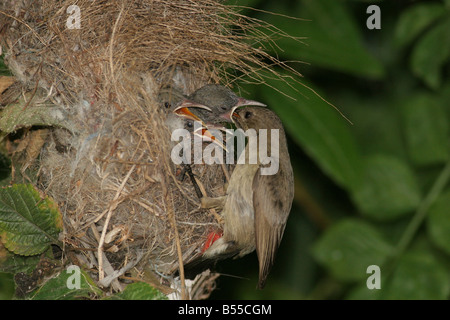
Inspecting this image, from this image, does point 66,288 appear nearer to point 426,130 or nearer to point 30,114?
point 30,114

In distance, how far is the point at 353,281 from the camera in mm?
4195

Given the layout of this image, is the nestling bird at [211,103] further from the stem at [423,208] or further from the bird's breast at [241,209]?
the stem at [423,208]

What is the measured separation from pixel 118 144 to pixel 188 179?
49 cm

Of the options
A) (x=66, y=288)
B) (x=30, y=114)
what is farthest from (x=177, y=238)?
(x=30, y=114)

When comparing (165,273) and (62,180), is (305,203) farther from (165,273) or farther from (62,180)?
(62,180)

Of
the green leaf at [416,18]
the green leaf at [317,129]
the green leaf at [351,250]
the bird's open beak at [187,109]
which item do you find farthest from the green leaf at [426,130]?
the bird's open beak at [187,109]

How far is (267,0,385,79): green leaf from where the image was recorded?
3680 millimetres

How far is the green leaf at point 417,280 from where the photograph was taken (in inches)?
151

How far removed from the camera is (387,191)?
4262 mm

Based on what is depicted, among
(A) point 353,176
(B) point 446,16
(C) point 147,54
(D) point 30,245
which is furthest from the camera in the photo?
(B) point 446,16

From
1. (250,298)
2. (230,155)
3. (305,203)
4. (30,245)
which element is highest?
(230,155)

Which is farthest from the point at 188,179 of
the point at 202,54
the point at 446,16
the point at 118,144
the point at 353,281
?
the point at 446,16

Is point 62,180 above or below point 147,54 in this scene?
below

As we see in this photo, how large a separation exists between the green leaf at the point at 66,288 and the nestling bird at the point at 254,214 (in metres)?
0.77
